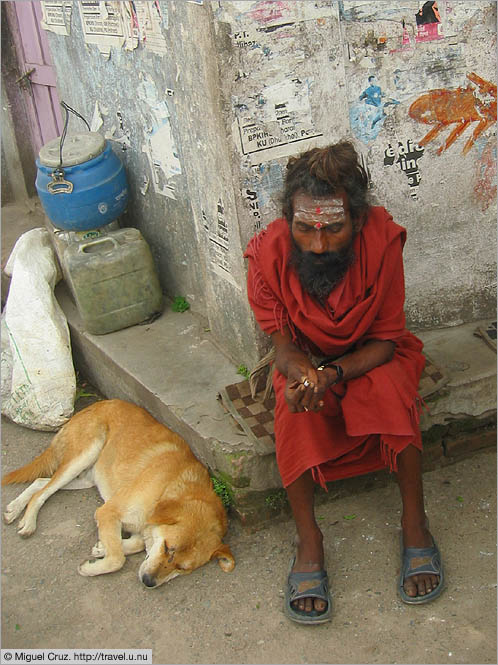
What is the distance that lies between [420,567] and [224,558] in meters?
0.86

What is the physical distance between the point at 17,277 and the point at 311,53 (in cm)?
250

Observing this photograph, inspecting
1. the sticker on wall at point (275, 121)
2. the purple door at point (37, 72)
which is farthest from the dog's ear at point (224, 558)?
the purple door at point (37, 72)

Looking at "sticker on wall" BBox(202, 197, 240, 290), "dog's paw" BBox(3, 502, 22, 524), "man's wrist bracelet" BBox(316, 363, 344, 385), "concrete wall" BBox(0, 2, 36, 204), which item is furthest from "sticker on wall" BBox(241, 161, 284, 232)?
"concrete wall" BBox(0, 2, 36, 204)

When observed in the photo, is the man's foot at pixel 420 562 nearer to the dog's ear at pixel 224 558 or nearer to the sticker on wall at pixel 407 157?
the dog's ear at pixel 224 558

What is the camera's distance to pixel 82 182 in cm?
461

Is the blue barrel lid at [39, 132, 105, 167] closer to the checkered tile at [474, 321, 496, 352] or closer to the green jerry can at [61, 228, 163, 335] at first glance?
the green jerry can at [61, 228, 163, 335]

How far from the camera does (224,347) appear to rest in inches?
170

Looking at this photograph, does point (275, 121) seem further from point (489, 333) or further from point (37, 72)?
point (37, 72)

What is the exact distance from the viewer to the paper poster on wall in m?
4.38

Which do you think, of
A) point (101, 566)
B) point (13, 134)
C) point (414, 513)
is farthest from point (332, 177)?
point (13, 134)

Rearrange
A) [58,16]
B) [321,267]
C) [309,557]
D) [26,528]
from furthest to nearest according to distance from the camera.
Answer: [58,16] < [26,528] < [309,557] < [321,267]

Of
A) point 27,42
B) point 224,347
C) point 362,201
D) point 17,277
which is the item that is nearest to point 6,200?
point 27,42

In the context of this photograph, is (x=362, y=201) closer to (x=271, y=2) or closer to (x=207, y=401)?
(x=271, y=2)

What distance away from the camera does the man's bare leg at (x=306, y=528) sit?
3176 mm
